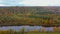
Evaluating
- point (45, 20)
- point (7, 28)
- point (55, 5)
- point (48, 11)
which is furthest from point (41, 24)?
point (7, 28)

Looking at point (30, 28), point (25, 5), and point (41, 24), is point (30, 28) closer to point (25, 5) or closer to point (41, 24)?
point (41, 24)

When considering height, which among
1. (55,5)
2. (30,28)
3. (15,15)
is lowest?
(30,28)

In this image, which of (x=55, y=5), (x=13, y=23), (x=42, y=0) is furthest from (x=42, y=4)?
(x=13, y=23)

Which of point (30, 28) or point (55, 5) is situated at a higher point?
point (55, 5)

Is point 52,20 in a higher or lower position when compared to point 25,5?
lower

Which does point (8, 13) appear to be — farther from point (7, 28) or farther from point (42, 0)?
point (42, 0)
